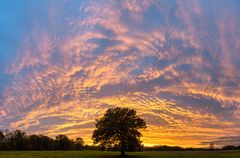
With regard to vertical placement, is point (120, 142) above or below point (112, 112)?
below

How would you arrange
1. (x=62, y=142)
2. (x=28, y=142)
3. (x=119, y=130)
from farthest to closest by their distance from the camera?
(x=62, y=142), (x=28, y=142), (x=119, y=130)

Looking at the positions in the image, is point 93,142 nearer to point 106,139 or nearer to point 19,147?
point 106,139

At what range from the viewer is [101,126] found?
89.9 metres

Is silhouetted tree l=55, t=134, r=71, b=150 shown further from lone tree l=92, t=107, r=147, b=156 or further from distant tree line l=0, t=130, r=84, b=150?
lone tree l=92, t=107, r=147, b=156

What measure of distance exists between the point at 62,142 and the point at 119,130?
3948 inches

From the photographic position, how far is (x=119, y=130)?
8756 centimetres

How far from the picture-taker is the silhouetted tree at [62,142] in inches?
7091

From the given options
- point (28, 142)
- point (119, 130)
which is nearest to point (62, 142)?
point (28, 142)

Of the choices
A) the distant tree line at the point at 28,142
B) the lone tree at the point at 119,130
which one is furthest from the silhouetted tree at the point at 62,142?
the lone tree at the point at 119,130

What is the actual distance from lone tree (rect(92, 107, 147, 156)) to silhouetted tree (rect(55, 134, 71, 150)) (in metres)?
93.2

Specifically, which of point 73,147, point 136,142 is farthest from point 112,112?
point 73,147

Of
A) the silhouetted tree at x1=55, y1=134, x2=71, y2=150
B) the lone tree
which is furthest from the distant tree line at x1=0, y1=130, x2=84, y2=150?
the lone tree

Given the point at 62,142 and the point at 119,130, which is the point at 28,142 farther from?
the point at 119,130

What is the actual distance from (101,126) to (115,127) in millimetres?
4134
